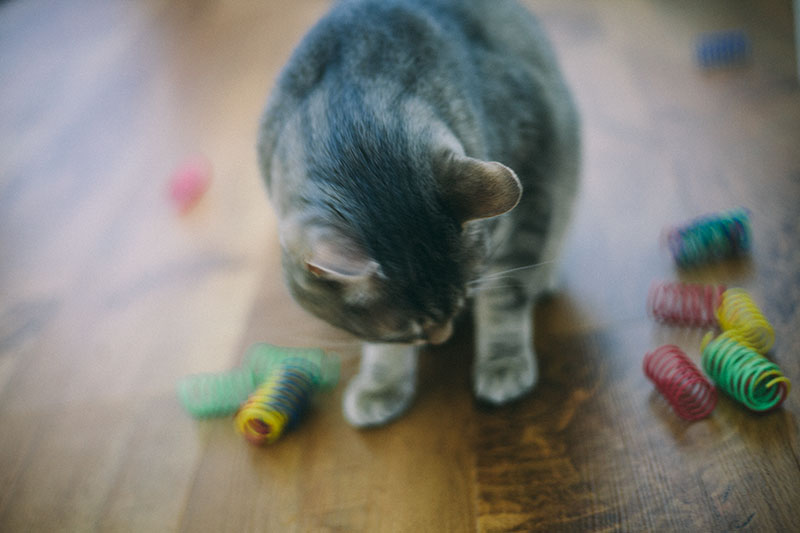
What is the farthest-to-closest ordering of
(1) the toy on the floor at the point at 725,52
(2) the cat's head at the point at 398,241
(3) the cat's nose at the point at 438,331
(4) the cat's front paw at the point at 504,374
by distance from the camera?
(1) the toy on the floor at the point at 725,52
(4) the cat's front paw at the point at 504,374
(3) the cat's nose at the point at 438,331
(2) the cat's head at the point at 398,241

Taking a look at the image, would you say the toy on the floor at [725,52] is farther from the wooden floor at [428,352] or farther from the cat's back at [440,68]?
the cat's back at [440,68]

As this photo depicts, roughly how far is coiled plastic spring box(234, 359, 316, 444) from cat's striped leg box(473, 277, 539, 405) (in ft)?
1.24

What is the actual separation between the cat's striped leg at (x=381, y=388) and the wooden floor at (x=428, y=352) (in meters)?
0.04

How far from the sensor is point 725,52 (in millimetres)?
2010

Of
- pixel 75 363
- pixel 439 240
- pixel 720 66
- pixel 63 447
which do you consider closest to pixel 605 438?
pixel 439 240

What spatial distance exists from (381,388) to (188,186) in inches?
43.1

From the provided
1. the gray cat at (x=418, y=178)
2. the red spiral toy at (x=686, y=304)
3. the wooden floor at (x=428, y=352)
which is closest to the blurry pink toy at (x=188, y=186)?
the wooden floor at (x=428, y=352)

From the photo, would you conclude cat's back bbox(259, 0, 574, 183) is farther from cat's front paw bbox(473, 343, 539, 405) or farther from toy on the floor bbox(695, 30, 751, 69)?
toy on the floor bbox(695, 30, 751, 69)

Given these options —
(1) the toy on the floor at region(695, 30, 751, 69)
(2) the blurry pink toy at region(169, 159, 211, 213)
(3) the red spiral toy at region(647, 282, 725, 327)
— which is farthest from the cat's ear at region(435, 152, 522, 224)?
(1) the toy on the floor at region(695, 30, 751, 69)

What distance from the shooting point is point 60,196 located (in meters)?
2.23

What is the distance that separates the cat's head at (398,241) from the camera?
2.85 ft

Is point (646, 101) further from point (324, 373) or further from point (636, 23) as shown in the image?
point (324, 373)

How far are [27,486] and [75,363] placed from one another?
1.12ft

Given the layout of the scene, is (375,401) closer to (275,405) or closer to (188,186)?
(275,405)
